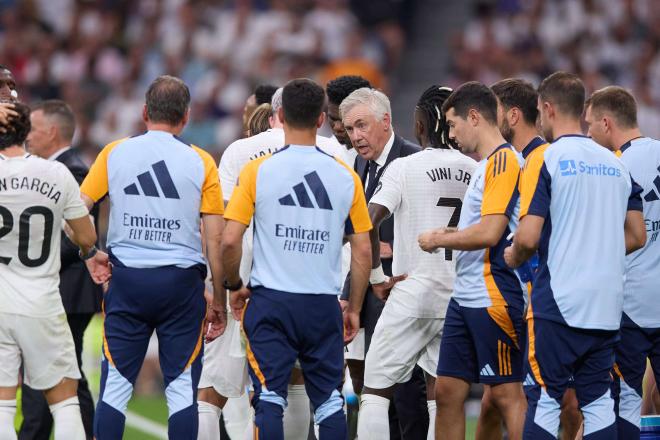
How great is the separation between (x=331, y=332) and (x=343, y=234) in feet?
1.81

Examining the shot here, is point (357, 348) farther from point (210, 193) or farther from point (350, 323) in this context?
point (210, 193)

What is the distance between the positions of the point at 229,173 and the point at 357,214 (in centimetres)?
142

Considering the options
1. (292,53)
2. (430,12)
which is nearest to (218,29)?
(292,53)

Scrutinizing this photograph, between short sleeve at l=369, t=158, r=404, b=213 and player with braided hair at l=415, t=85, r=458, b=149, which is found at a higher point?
player with braided hair at l=415, t=85, r=458, b=149

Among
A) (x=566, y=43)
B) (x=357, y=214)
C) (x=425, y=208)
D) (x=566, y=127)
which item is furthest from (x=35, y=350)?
(x=566, y=43)

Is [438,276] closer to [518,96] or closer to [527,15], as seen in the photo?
[518,96]

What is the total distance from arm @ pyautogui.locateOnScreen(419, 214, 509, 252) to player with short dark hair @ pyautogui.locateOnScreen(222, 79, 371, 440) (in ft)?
1.80

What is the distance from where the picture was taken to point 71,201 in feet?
22.1

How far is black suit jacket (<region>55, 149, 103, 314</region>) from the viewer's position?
8.48m

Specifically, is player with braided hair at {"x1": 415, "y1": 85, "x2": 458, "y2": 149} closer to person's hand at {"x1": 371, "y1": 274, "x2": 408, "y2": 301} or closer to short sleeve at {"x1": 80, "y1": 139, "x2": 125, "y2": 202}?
person's hand at {"x1": 371, "y1": 274, "x2": 408, "y2": 301}

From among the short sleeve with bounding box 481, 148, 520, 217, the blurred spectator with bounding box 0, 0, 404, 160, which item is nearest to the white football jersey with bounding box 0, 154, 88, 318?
the short sleeve with bounding box 481, 148, 520, 217

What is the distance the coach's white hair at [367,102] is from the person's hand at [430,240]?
4.01 ft

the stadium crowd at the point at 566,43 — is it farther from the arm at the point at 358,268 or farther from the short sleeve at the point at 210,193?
the arm at the point at 358,268

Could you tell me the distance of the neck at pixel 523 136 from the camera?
709cm
